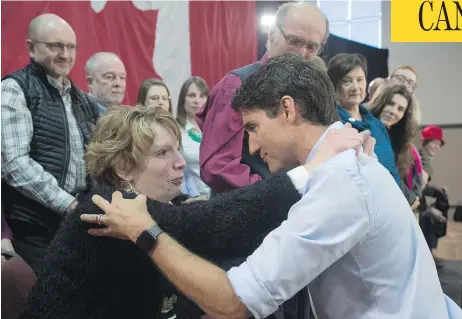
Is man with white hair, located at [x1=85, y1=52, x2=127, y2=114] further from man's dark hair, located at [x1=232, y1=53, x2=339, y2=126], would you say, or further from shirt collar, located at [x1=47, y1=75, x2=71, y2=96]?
man's dark hair, located at [x1=232, y1=53, x2=339, y2=126]

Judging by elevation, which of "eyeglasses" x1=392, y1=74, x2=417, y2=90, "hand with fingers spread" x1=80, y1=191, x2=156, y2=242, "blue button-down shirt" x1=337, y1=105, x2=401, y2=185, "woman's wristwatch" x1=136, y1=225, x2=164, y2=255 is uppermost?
"eyeglasses" x1=392, y1=74, x2=417, y2=90

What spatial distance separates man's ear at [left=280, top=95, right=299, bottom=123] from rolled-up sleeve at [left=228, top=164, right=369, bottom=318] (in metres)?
0.27

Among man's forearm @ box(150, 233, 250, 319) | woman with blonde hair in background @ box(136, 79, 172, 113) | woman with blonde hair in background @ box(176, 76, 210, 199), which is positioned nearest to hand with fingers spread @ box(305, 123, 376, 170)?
man's forearm @ box(150, 233, 250, 319)

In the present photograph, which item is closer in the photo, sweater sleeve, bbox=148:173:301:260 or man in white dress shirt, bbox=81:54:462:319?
man in white dress shirt, bbox=81:54:462:319

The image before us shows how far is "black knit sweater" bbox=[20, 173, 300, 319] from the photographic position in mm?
1309

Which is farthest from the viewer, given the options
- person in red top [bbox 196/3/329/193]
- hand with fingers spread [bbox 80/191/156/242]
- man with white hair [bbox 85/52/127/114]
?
man with white hair [bbox 85/52/127/114]

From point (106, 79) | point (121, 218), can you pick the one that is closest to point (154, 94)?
point (106, 79)

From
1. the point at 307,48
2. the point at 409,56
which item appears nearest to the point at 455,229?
the point at 409,56

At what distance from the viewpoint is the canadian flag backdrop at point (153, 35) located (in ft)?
13.6

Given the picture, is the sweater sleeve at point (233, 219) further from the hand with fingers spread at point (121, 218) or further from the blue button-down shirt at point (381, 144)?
the blue button-down shirt at point (381, 144)

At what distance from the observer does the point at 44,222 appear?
241 centimetres

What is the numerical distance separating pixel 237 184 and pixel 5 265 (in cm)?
81

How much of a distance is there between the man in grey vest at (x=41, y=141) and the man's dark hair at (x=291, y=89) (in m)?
1.24

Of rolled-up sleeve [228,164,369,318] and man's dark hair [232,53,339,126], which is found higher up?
man's dark hair [232,53,339,126]
